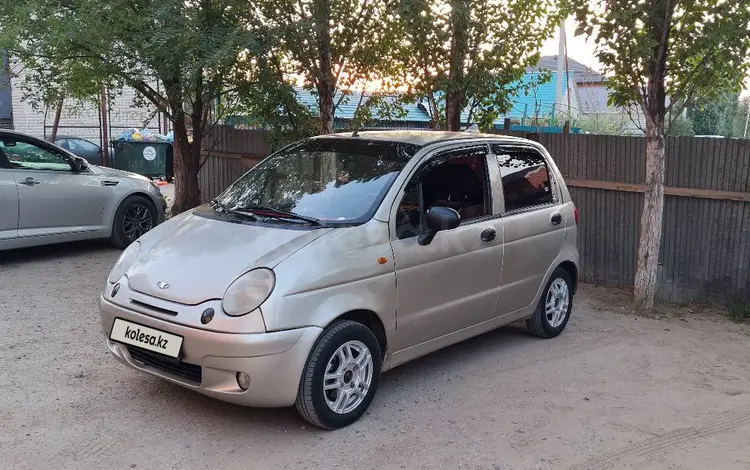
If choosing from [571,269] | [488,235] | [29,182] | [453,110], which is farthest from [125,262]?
[453,110]

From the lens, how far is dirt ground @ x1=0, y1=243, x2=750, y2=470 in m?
4.07

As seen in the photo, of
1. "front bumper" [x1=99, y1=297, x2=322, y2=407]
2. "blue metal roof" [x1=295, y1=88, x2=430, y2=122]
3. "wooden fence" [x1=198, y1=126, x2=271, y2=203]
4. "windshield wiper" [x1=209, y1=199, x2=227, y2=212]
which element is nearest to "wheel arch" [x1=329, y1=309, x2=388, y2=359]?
"front bumper" [x1=99, y1=297, x2=322, y2=407]

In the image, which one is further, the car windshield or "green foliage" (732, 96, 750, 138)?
"green foliage" (732, 96, 750, 138)

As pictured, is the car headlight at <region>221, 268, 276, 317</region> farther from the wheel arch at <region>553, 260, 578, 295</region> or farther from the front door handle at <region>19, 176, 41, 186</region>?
the front door handle at <region>19, 176, 41, 186</region>

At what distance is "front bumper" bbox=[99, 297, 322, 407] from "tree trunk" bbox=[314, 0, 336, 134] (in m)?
4.98

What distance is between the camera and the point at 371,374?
4.54 m

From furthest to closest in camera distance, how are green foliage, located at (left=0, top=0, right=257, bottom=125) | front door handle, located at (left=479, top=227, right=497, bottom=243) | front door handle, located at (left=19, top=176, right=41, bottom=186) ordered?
front door handle, located at (left=19, top=176, right=41, bottom=186) → green foliage, located at (left=0, top=0, right=257, bottom=125) → front door handle, located at (left=479, top=227, right=497, bottom=243)

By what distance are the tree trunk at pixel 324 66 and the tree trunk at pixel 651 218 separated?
3.68 meters

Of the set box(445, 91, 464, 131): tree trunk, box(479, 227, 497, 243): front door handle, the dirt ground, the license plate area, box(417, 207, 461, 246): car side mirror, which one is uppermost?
box(445, 91, 464, 131): tree trunk

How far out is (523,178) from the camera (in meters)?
5.99

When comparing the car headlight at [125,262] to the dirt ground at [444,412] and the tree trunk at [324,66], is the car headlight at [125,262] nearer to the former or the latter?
the dirt ground at [444,412]

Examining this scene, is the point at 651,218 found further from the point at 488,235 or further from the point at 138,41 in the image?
the point at 138,41

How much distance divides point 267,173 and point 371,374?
6.12 ft

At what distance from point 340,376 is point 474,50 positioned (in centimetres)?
526
